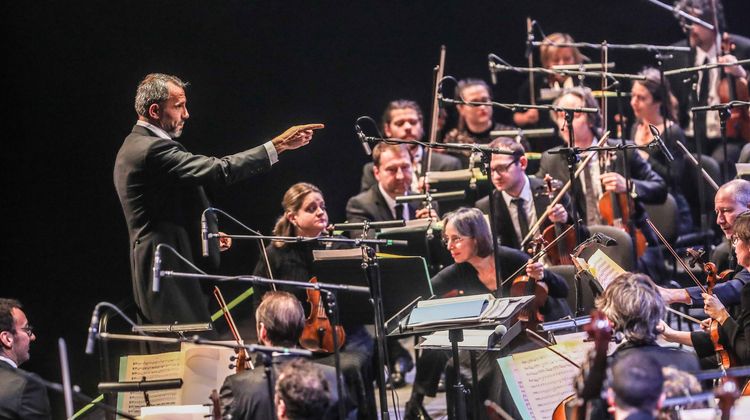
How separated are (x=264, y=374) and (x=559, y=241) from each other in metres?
2.24

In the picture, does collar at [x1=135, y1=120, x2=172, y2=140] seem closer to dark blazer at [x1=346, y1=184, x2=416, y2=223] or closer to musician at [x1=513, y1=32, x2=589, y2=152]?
dark blazer at [x1=346, y1=184, x2=416, y2=223]

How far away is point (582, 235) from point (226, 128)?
110 inches

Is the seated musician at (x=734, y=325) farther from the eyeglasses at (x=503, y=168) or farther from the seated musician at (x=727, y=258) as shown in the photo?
the eyeglasses at (x=503, y=168)

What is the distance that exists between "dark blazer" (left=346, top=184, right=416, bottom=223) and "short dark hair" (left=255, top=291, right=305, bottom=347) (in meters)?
2.17

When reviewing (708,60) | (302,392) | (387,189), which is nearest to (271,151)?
(387,189)

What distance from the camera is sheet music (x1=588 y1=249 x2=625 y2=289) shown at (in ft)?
15.9

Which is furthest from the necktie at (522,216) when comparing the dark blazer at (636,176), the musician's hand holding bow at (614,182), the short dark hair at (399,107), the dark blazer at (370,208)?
the short dark hair at (399,107)

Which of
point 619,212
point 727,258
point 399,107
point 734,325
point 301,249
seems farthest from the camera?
point 399,107

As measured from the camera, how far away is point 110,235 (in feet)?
22.4

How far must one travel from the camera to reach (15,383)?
424cm

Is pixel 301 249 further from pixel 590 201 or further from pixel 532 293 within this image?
pixel 590 201

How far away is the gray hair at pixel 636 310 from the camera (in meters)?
3.96

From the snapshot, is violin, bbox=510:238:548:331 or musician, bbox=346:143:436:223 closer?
violin, bbox=510:238:548:331

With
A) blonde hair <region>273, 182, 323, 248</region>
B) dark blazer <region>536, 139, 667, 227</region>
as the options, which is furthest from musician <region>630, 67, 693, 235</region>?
blonde hair <region>273, 182, 323, 248</region>
